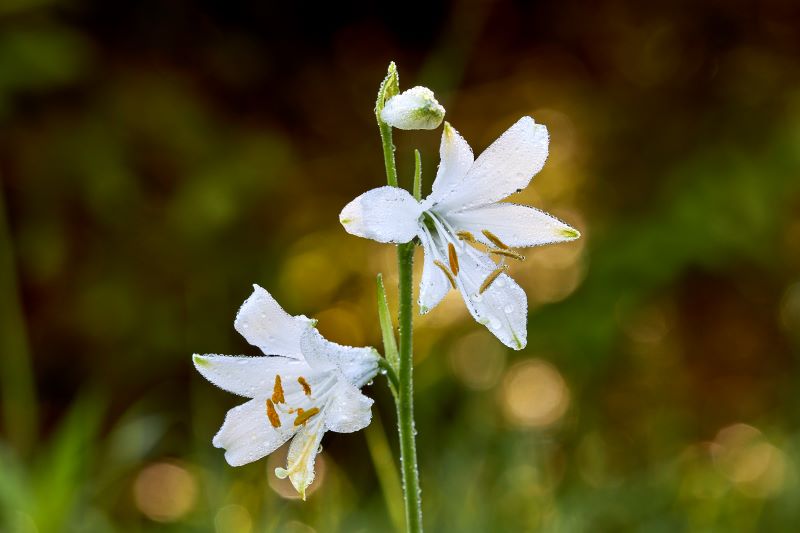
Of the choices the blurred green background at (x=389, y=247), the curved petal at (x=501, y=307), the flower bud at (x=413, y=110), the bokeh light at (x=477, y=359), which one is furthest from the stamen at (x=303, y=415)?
the bokeh light at (x=477, y=359)

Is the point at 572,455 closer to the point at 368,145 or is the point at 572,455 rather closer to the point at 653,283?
the point at 653,283

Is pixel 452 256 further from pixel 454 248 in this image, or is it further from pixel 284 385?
pixel 284 385

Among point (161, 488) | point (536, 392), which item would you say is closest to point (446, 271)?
point (161, 488)

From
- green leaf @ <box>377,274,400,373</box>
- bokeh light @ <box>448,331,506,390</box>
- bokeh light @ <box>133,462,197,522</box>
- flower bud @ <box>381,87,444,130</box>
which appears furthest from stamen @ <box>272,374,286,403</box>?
bokeh light @ <box>133,462,197,522</box>

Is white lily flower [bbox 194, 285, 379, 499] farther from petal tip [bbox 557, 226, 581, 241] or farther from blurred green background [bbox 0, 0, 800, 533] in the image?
blurred green background [bbox 0, 0, 800, 533]

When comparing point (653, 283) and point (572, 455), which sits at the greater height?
point (653, 283)

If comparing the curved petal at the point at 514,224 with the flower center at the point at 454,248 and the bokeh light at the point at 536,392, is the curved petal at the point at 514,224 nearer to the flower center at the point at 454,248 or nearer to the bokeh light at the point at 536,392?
the flower center at the point at 454,248

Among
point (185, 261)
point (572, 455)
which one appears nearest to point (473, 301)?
point (572, 455)

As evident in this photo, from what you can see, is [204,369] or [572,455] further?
[572,455]
